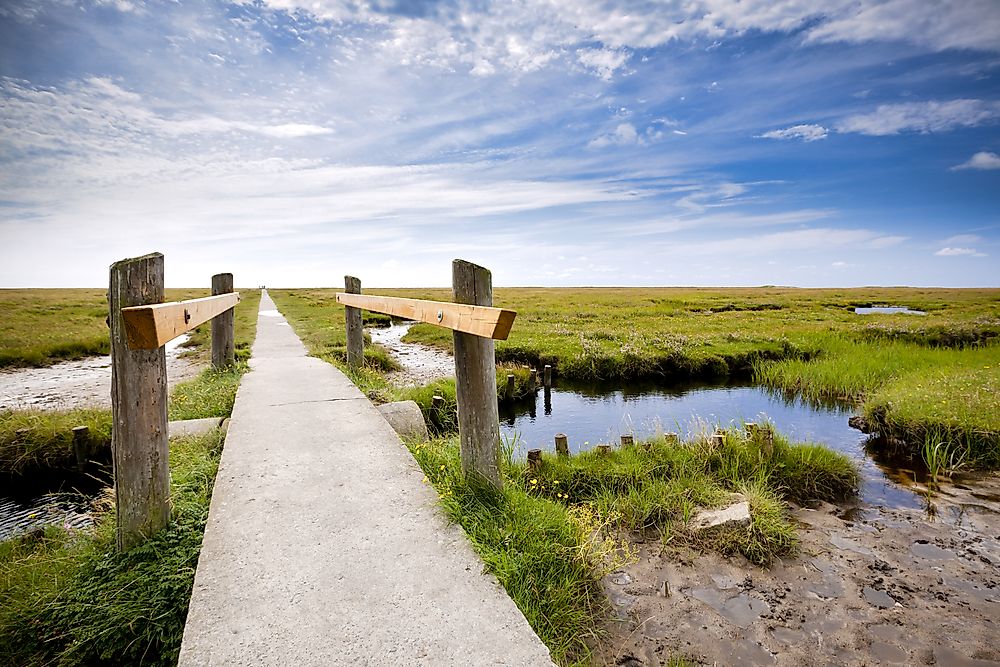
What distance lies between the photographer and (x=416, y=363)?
1561cm

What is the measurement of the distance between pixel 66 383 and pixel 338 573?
13.9 m

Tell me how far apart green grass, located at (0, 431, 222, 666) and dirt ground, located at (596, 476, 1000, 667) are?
254cm

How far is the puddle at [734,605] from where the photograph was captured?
165 inches

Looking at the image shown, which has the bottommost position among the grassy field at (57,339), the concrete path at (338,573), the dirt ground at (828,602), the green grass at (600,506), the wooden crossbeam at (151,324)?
the dirt ground at (828,602)

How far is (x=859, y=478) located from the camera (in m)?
7.15

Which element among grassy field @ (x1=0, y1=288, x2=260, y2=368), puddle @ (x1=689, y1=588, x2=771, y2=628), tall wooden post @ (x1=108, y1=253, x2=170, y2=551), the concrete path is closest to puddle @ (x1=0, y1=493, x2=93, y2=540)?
the concrete path

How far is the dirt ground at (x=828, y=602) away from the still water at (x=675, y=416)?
1.67m

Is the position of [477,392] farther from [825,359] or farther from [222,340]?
[825,359]

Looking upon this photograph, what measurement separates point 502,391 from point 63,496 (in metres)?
7.91

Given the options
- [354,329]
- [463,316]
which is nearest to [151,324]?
[463,316]

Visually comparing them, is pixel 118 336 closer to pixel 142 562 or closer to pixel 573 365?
pixel 142 562

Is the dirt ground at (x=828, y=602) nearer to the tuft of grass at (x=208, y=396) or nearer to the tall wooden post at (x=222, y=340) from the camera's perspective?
the tuft of grass at (x=208, y=396)

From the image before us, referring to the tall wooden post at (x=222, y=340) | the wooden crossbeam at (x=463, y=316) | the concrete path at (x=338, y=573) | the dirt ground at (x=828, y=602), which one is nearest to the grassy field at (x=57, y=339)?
the tall wooden post at (x=222, y=340)

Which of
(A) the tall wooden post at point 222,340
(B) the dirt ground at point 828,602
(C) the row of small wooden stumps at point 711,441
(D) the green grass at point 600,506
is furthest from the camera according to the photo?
(A) the tall wooden post at point 222,340
